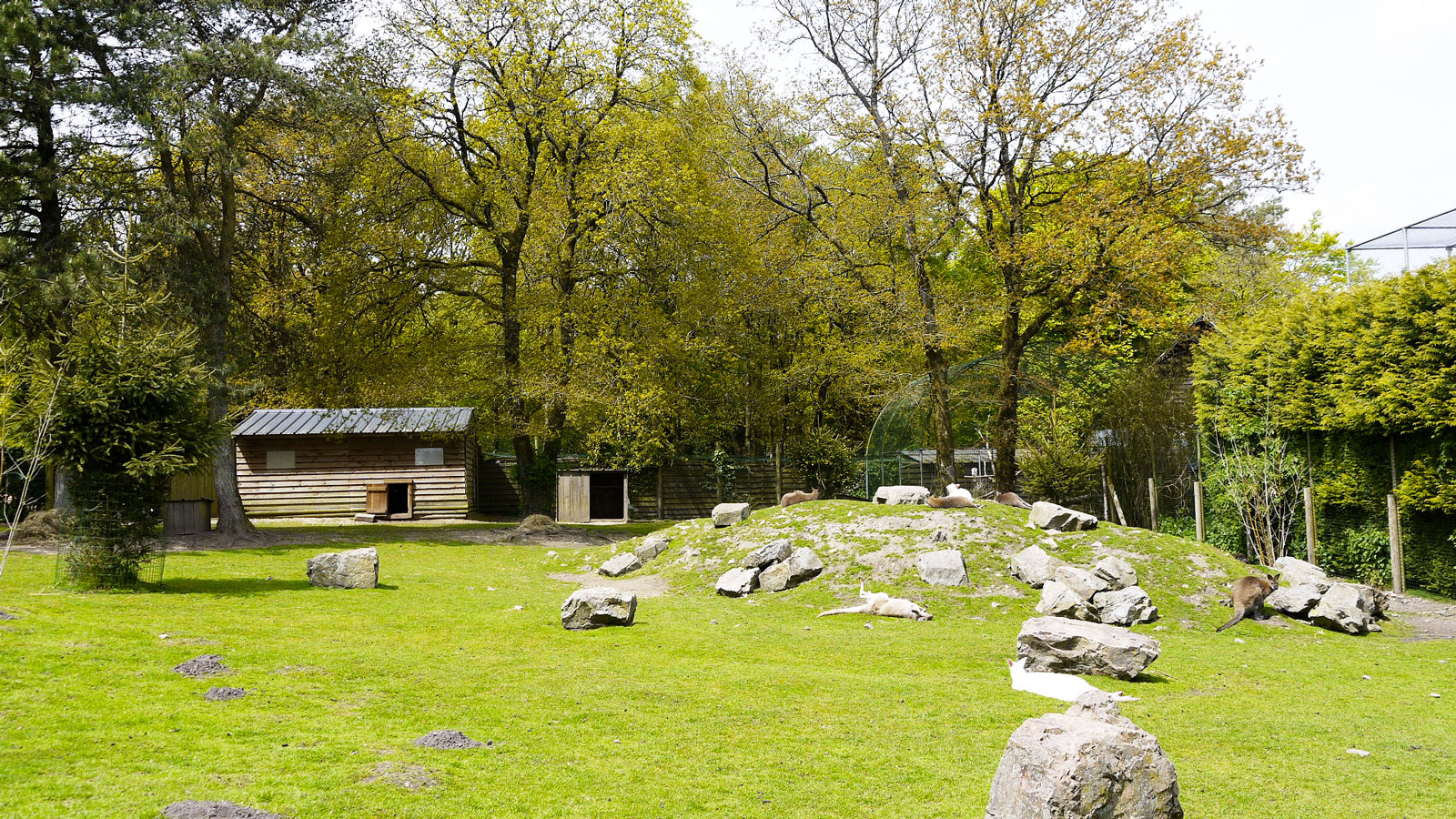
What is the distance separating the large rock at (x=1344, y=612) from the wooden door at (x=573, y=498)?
810 inches

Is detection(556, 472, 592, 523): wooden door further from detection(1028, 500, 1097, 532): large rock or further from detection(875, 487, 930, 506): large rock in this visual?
detection(1028, 500, 1097, 532): large rock

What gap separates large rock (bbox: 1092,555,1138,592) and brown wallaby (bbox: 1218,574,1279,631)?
1.29 meters

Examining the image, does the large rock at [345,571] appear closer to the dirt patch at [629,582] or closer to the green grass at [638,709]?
the green grass at [638,709]

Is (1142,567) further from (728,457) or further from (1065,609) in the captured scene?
(728,457)

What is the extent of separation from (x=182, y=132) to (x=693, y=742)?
18.5m

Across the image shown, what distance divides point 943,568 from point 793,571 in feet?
7.51

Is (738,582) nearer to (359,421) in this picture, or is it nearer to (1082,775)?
(1082,775)

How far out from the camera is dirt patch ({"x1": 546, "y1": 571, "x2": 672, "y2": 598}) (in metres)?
15.7

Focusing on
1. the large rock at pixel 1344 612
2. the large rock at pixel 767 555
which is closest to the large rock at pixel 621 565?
the large rock at pixel 767 555

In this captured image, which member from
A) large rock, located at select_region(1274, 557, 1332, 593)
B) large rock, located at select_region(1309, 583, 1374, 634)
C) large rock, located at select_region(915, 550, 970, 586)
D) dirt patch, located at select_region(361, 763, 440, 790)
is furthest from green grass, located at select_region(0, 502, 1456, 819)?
large rock, located at select_region(1274, 557, 1332, 593)

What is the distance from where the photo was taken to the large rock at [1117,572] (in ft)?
44.7

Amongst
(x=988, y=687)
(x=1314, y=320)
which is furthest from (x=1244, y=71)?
(x=988, y=687)

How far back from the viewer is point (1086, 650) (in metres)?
9.34

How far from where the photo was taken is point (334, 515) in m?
30.5
